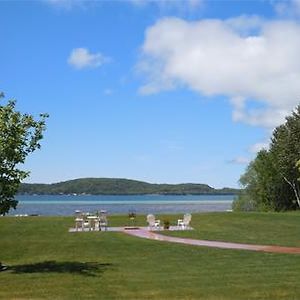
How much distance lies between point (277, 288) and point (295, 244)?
10.5 metres

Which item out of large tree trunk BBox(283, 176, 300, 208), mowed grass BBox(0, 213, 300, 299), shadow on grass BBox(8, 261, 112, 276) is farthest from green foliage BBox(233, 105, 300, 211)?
shadow on grass BBox(8, 261, 112, 276)

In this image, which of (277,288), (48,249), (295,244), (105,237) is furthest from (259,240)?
(277,288)

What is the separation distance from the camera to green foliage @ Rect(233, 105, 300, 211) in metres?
55.6

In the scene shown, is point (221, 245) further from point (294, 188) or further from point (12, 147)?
point (294, 188)

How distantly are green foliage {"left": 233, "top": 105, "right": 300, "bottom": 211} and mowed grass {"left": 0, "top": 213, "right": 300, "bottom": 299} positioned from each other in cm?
2721

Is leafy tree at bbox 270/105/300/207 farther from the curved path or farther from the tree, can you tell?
the tree

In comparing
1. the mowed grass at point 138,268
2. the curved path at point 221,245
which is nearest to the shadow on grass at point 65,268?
the mowed grass at point 138,268

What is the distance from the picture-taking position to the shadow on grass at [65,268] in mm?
16453

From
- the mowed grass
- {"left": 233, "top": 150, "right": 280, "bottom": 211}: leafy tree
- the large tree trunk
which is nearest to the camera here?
the mowed grass

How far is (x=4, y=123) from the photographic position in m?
16.7

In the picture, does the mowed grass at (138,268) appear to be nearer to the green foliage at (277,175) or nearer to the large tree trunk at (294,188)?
the green foliage at (277,175)

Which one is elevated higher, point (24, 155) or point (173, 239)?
point (24, 155)

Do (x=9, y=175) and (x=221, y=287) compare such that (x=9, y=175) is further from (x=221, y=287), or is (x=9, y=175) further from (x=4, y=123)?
(x=221, y=287)

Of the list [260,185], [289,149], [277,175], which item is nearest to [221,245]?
[289,149]
